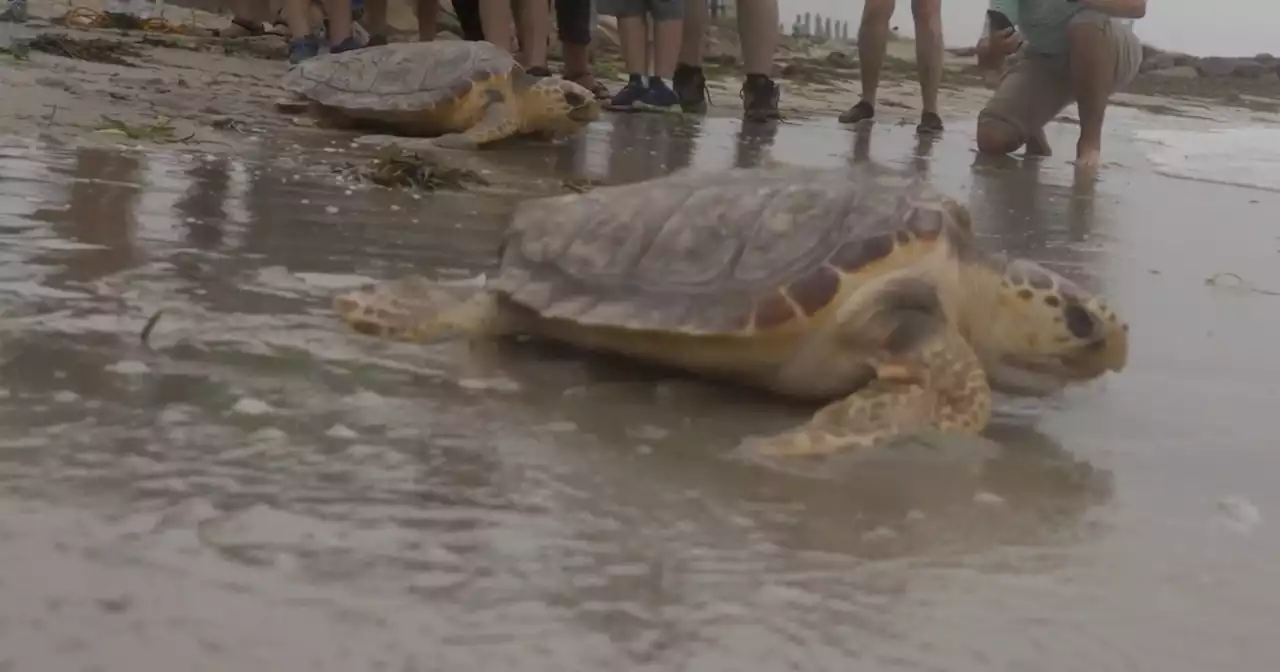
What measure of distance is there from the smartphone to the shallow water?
4066 millimetres

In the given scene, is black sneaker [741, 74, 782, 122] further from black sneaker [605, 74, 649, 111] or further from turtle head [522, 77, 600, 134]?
A: turtle head [522, 77, 600, 134]

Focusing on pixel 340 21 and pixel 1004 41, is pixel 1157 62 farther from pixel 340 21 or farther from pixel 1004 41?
pixel 340 21

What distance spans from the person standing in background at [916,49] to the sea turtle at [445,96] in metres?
2.06

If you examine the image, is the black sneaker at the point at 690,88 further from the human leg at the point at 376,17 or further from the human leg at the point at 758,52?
the human leg at the point at 376,17

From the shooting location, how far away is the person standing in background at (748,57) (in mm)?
6664

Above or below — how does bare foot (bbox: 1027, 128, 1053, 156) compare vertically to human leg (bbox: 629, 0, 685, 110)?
below

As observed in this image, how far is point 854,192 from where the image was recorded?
2.01m

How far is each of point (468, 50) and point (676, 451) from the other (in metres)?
4.39

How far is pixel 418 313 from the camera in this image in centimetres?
217

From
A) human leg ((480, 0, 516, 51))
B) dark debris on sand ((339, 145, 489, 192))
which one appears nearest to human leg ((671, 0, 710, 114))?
human leg ((480, 0, 516, 51))

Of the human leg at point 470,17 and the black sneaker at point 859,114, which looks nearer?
the black sneaker at point 859,114

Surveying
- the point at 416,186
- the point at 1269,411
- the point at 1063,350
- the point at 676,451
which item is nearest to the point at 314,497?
the point at 676,451

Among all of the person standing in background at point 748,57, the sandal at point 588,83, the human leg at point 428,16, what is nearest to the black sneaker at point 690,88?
the person standing in background at point 748,57

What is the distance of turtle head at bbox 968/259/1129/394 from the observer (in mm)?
2012
